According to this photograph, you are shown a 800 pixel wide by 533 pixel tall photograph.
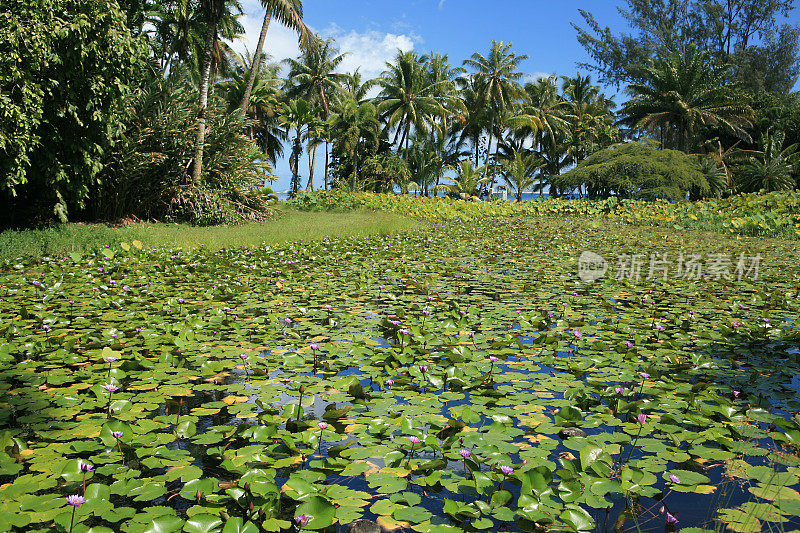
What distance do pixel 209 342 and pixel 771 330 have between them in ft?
15.1

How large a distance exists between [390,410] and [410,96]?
29958mm

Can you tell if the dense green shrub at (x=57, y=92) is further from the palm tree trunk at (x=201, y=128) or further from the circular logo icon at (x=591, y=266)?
the circular logo icon at (x=591, y=266)

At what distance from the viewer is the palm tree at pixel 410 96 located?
30.0m

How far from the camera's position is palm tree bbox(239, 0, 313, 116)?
1495cm

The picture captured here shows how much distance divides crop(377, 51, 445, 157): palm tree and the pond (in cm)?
2658

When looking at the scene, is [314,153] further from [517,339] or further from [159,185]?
[517,339]

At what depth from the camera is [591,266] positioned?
8148 mm

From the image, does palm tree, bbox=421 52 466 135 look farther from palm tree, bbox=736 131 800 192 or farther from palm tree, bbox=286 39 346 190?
palm tree, bbox=736 131 800 192

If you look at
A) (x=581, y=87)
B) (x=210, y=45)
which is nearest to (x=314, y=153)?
(x=210, y=45)

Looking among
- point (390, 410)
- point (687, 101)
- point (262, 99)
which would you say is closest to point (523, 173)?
point (687, 101)

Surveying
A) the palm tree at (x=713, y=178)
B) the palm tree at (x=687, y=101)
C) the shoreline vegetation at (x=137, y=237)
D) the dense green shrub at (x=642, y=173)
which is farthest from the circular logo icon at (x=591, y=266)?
the palm tree at (x=687, y=101)

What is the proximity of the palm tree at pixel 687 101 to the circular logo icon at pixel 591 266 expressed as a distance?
23137mm

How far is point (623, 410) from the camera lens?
101 inches

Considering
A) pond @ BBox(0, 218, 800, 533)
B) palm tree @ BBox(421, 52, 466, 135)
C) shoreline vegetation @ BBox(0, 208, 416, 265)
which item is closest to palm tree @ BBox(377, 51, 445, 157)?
Answer: palm tree @ BBox(421, 52, 466, 135)
